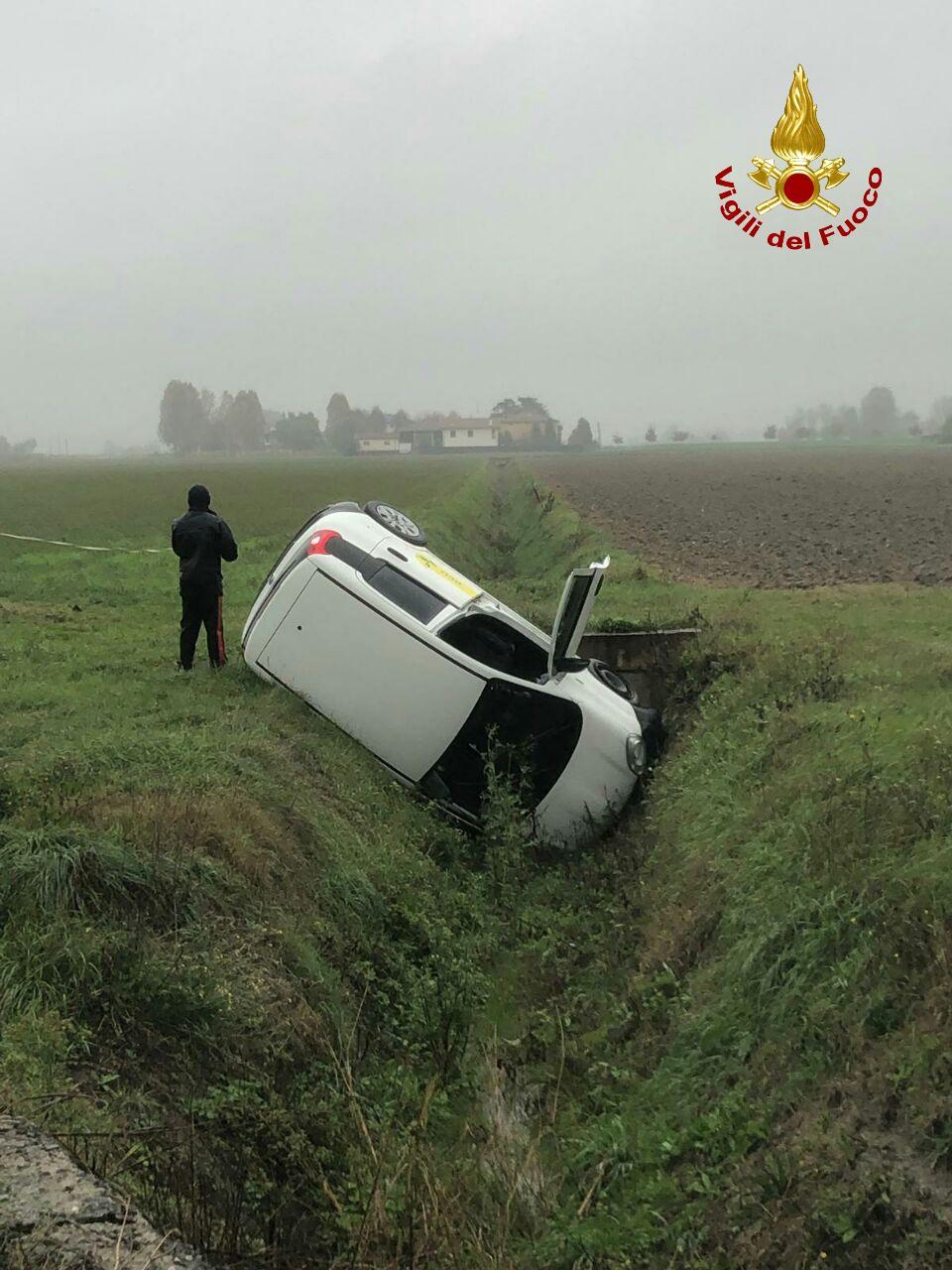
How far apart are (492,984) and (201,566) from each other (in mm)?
4706

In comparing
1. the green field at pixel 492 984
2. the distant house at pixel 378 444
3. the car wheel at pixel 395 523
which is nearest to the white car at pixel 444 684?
the green field at pixel 492 984

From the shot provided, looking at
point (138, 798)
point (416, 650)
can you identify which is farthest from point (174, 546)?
point (138, 798)

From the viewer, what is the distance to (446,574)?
9055 millimetres

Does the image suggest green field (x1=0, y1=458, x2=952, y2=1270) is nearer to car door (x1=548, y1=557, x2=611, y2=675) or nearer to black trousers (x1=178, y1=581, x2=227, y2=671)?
black trousers (x1=178, y1=581, x2=227, y2=671)

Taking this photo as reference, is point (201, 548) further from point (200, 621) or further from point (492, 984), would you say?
point (492, 984)

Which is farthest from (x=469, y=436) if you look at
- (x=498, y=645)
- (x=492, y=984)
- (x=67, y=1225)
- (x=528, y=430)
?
(x=67, y=1225)

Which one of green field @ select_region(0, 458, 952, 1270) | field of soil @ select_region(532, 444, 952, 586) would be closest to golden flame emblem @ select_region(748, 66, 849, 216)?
green field @ select_region(0, 458, 952, 1270)

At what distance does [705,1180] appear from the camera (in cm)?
381

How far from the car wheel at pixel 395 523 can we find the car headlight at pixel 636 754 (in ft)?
8.53

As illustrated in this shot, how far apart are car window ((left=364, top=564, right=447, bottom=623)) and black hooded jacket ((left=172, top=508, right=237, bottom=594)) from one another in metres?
1.67

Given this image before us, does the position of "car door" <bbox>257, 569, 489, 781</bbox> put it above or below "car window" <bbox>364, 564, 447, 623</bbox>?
below

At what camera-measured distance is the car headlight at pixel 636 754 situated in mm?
8320

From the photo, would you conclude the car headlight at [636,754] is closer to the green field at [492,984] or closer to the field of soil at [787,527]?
the green field at [492,984]

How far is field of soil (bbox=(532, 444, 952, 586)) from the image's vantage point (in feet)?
61.6
